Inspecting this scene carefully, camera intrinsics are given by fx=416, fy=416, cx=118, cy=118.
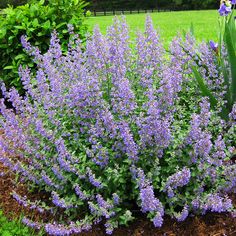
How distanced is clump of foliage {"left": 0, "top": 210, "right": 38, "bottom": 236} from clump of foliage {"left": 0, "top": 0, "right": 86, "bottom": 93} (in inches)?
104

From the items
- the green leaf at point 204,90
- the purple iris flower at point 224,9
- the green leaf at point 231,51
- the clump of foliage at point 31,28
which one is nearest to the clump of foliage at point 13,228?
the green leaf at point 204,90

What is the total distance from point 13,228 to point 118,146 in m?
0.97

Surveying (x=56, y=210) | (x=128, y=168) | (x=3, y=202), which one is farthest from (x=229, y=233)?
(x=3, y=202)

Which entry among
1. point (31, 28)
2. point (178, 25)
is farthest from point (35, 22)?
point (178, 25)

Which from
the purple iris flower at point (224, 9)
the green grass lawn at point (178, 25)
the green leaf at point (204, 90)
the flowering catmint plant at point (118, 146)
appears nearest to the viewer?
the flowering catmint plant at point (118, 146)

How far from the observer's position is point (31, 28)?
5.32 metres

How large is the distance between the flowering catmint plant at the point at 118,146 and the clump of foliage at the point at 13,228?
89mm

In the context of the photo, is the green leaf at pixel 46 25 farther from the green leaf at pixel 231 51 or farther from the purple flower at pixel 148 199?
the purple flower at pixel 148 199

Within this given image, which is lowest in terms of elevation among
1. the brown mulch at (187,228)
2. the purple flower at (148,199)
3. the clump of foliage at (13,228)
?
the brown mulch at (187,228)

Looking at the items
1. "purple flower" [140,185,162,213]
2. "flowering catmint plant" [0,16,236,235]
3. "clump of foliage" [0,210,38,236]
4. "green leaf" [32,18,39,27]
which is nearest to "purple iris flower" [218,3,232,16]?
"flowering catmint plant" [0,16,236,235]

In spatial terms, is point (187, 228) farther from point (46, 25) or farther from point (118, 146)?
point (46, 25)

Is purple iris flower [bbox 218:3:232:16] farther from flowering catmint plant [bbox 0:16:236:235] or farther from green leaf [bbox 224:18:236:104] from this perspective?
flowering catmint plant [bbox 0:16:236:235]

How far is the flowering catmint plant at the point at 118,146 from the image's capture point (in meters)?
2.66

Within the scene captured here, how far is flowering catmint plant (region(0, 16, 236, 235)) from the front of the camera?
266 centimetres
